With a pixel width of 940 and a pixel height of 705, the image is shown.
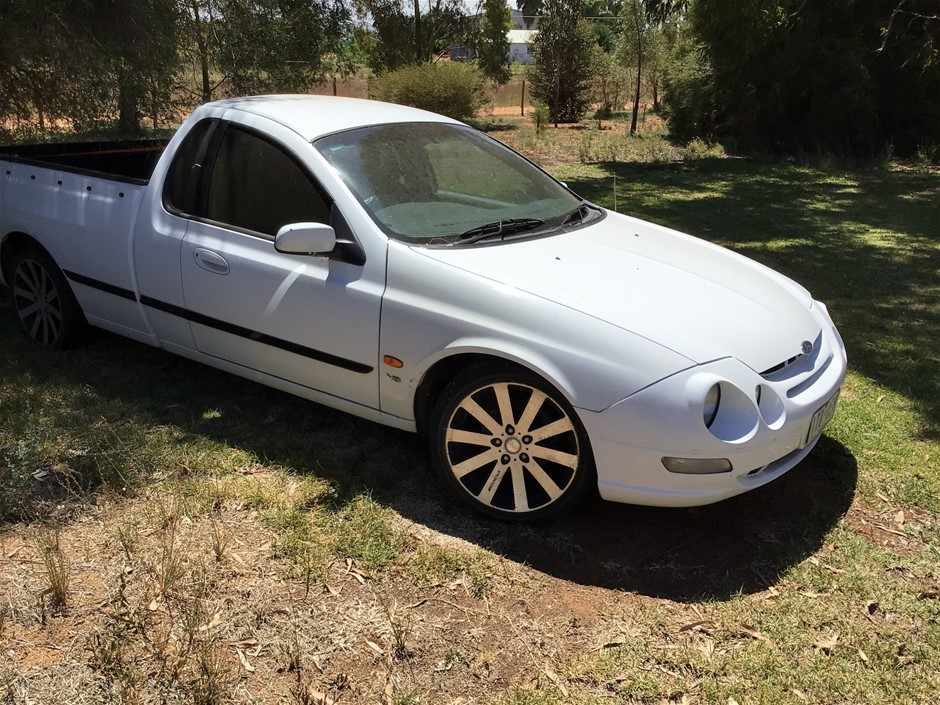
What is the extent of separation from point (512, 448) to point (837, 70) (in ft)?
52.6

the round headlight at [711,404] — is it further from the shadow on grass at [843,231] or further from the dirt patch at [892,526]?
the shadow on grass at [843,231]

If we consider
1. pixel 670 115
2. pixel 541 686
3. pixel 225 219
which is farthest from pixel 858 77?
pixel 541 686

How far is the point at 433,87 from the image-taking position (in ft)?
71.1

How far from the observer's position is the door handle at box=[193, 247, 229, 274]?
4.02 metres

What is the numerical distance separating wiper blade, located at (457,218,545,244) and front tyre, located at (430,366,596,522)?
68 centimetres

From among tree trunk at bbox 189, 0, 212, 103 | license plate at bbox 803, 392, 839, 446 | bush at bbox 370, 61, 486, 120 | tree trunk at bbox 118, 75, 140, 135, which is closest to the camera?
license plate at bbox 803, 392, 839, 446

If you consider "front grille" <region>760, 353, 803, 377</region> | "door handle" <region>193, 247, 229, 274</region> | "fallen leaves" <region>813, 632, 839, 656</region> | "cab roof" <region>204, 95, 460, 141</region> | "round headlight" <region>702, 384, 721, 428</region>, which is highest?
"cab roof" <region>204, 95, 460, 141</region>

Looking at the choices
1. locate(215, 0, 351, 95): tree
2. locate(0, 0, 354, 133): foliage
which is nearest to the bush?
locate(215, 0, 351, 95): tree

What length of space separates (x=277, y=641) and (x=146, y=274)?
2.32 meters

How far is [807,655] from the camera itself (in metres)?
2.82

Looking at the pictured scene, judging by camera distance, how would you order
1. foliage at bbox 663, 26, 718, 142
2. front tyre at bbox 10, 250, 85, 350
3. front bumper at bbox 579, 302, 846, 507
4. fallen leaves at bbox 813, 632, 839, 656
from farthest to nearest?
foliage at bbox 663, 26, 718, 142 → front tyre at bbox 10, 250, 85, 350 → front bumper at bbox 579, 302, 846, 507 → fallen leaves at bbox 813, 632, 839, 656

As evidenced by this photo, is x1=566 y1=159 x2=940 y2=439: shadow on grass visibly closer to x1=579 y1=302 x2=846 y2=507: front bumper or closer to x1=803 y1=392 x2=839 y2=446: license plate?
x1=803 y1=392 x2=839 y2=446: license plate

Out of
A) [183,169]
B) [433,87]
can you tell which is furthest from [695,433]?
[433,87]

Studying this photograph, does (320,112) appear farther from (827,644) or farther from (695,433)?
(827,644)
